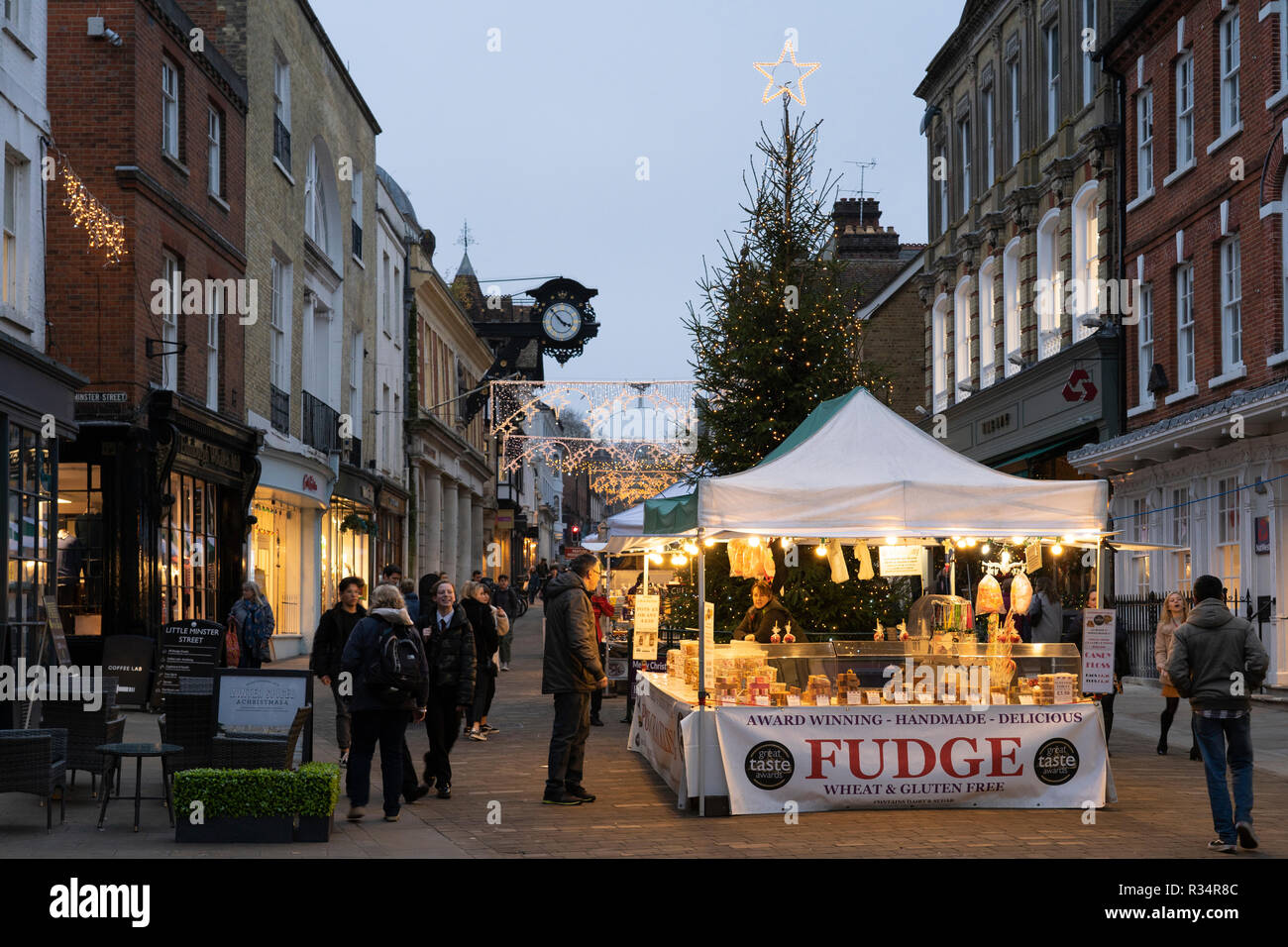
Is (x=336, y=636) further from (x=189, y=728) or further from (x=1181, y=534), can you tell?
(x=1181, y=534)

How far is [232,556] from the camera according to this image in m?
24.4

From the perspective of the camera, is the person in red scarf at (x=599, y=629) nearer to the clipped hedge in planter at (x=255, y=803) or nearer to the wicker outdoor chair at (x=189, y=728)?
the wicker outdoor chair at (x=189, y=728)

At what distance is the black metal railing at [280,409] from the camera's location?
90.2 feet

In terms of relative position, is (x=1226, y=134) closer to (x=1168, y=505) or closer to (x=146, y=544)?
(x=1168, y=505)

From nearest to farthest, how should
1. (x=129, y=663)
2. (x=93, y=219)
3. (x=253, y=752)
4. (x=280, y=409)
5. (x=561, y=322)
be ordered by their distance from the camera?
(x=253, y=752), (x=129, y=663), (x=93, y=219), (x=280, y=409), (x=561, y=322)

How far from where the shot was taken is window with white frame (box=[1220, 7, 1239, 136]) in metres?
22.0

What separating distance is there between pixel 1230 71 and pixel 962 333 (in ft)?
45.9

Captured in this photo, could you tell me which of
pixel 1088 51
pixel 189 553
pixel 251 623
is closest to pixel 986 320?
pixel 1088 51

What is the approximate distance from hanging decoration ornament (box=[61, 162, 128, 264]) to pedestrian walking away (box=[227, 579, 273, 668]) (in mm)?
5977

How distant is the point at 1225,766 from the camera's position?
9.78m

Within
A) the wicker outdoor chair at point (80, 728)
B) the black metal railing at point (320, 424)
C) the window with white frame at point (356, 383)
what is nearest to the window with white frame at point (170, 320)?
the black metal railing at point (320, 424)

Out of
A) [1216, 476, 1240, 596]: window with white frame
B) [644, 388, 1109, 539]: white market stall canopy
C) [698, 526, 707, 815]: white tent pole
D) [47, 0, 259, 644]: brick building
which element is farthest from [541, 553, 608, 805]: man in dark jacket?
[1216, 476, 1240, 596]: window with white frame

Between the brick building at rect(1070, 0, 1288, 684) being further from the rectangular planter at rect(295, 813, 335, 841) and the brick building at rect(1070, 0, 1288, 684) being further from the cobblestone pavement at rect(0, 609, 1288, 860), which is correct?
the rectangular planter at rect(295, 813, 335, 841)

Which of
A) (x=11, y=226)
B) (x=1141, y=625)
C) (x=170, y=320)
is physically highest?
(x=11, y=226)
